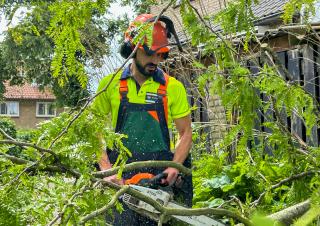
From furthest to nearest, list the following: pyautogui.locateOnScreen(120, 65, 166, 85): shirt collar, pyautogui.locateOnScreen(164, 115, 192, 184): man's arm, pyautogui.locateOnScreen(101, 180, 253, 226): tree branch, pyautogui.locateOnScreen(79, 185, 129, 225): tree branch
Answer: pyautogui.locateOnScreen(120, 65, 166, 85): shirt collar → pyautogui.locateOnScreen(164, 115, 192, 184): man's arm → pyautogui.locateOnScreen(101, 180, 253, 226): tree branch → pyautogui.locateOnScreen(79, 185, 129, 225): tree branch

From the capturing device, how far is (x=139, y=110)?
4.07 m

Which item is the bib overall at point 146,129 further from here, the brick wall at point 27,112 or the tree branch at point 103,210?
the brick wall at point 27,112

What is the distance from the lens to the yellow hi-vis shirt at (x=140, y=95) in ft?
13.3

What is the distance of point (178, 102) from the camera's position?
4234 millimetres

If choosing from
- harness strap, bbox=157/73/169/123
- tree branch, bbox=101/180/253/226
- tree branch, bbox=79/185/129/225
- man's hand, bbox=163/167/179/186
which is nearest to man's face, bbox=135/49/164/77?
harness strap, bbox=157/73/169/123

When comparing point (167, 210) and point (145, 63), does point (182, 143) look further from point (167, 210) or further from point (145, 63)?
point (167, 210)

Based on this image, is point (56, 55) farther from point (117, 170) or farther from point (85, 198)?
point (85, 198)

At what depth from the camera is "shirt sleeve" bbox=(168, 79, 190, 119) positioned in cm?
422

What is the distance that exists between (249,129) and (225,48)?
48 cm

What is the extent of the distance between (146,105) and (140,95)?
73mm

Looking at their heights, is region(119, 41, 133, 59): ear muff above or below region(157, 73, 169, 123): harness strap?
above

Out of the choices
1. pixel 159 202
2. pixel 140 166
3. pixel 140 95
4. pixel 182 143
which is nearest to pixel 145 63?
pixel 140 95

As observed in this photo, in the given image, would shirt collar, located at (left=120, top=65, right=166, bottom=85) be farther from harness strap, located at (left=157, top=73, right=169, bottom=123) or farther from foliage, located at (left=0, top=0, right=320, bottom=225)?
foliage, located at (left=0, top=0, right=320, bottom=225)

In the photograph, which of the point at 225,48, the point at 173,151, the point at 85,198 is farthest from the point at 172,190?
the point at 85,198
